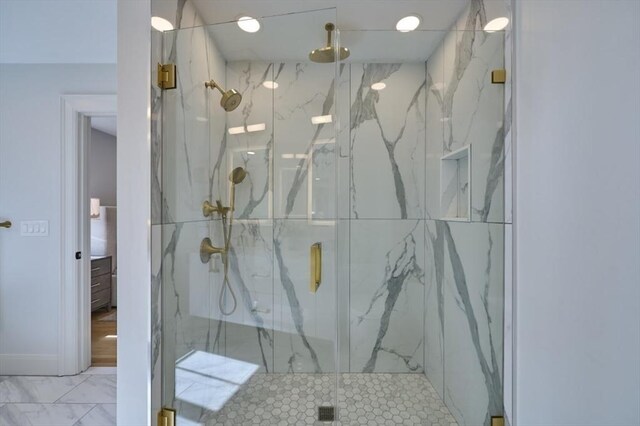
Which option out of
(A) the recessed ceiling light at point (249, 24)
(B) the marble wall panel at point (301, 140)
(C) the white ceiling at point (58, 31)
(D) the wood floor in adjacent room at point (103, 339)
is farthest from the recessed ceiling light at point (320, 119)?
(D) the wood floor in adjacent room at point (103, 339)

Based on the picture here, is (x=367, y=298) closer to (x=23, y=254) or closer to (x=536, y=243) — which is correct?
(x=536, y=243)

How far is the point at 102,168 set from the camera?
4457 millimetres

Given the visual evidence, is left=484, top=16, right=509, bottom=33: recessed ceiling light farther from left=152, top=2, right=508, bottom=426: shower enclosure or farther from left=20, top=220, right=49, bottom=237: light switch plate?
left=20, top=220, right=49, bottom=237: light switch plate

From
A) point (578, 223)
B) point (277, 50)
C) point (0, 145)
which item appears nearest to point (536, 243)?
point (578, 223)

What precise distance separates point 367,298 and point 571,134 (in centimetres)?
158

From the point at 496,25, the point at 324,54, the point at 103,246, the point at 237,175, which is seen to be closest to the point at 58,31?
Answer: the point at 237,175

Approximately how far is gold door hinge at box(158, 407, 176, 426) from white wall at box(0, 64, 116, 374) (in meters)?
1.58

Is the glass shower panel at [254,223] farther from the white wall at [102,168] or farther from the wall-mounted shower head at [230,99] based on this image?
the white wall at [102,168]

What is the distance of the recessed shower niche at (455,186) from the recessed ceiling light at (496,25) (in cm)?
57

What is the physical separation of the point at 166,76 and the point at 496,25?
159 cm

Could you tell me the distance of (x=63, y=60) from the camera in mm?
2316

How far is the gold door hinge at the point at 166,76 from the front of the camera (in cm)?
142

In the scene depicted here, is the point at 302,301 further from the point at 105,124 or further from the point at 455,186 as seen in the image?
the point at 105,124

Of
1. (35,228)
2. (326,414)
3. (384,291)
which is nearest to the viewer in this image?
(326,414)
